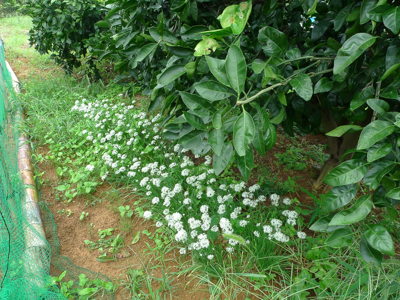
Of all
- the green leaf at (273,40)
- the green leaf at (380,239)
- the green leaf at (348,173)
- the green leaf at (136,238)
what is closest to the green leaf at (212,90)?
the green leaf at (273,40)

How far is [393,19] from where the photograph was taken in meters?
0.95

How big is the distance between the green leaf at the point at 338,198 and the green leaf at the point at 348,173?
6 centimetres

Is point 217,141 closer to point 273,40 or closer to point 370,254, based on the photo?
point 273,40

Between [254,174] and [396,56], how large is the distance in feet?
6.73

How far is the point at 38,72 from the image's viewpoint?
6035 millimetres

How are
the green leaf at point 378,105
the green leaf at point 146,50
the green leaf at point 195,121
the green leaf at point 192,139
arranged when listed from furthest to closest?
the green leaf at point 146,50, the green leaf at point 192,139, the green leaf at point 195,121, the green leaf at point 378,105

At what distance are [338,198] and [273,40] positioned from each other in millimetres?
723

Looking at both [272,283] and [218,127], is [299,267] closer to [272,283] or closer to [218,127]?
[272,283]

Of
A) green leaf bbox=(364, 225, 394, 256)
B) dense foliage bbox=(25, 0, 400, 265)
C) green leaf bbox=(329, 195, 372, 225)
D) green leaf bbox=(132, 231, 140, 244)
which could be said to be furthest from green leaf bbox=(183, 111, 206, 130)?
green leaf bbox=(132, 231, 140, 244)

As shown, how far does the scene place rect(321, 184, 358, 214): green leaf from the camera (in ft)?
3.43

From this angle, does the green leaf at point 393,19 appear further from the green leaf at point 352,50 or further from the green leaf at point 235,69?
the green leaf at point 235,69

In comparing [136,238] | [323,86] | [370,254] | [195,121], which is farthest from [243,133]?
[136,238]

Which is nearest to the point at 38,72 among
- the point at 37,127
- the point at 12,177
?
the point at 37,127

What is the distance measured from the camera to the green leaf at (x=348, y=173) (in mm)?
1001
